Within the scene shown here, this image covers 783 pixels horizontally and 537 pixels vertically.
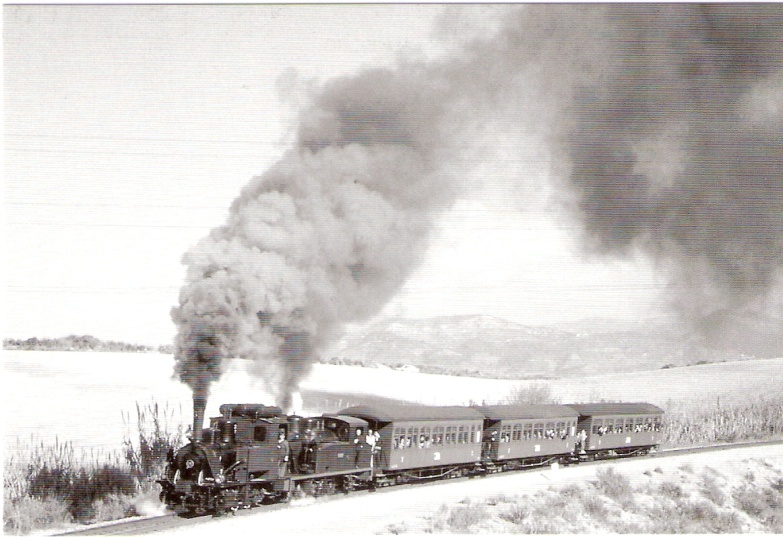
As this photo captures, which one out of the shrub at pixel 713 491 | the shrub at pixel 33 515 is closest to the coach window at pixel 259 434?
the shrub at pixel 33 515

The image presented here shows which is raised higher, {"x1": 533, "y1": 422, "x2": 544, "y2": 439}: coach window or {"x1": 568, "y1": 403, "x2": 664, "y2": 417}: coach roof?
{"x1": 568, "y1": 403, "x2": 664, "y2": 417}: coach roof

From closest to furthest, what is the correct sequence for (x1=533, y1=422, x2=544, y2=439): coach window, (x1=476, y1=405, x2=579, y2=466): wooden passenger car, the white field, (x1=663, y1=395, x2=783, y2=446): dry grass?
the white field, (x1=476, y1=405, x2=579, y2=466): wooden passenger car, (x1=533, y1=422, x2=544, y2=439): coach window, (x1=663, y1=395, x2=783, y2=446): dry grass

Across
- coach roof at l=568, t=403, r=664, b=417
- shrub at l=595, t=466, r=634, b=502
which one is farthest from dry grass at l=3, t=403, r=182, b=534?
coach roof at l=568, t=403, r=664, b=417

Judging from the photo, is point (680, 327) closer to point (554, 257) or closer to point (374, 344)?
point (554, 257)

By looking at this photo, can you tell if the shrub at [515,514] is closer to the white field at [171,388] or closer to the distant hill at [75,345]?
the white field at [171,388]

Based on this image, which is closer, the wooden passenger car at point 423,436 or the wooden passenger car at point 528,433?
the wooden passenger car at point 423,436

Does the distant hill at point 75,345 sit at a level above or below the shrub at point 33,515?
above

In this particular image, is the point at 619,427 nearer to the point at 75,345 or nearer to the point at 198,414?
the point at 198,414

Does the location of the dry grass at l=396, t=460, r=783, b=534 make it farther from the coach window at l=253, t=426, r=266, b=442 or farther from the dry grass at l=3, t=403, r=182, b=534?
the dry grass at l=3, t=403, r=182, b=534
